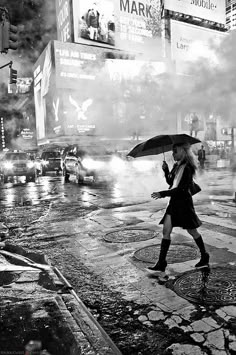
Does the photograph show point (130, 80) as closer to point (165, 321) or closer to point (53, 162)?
point (53, 162)

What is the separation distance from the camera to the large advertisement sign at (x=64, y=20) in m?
38.7

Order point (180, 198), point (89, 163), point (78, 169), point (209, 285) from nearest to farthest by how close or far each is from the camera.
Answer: point (209, 285) < point (180, 198) < point (78, 169) < point (89, 163)

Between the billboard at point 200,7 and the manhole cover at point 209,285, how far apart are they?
45.6m

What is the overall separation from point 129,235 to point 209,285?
250 cm

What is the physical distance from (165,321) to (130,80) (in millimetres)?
12571

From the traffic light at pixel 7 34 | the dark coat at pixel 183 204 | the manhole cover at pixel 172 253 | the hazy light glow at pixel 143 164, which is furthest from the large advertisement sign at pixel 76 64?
the dark coat at pixel 183 204

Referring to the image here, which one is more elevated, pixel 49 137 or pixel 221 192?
pixel 49 137

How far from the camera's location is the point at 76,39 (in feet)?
129

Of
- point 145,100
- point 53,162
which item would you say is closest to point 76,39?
point 53,162

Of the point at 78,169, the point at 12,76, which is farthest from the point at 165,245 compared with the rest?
the point at 12,76

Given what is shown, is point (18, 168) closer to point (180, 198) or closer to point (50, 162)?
point (50, 162)

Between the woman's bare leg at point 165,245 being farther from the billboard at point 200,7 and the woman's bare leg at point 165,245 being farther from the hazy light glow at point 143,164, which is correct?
the billboard at point 200,7

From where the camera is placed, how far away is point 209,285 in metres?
3.68

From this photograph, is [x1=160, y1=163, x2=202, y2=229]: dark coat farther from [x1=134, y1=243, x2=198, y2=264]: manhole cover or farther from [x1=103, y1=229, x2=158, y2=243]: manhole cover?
[x1=103, y1=229, x2=158, y2=243]: manhole cover
